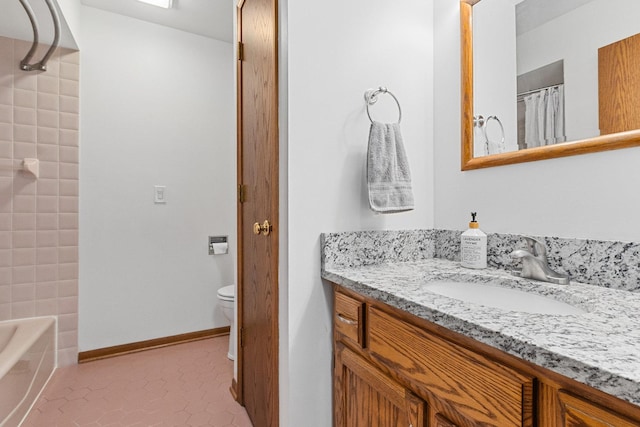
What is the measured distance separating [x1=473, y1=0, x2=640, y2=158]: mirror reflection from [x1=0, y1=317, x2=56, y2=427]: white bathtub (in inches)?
86.0

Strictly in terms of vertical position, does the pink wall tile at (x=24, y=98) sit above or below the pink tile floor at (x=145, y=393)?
above

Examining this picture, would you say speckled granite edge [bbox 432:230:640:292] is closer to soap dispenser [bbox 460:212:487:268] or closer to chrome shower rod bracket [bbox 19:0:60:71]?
soap dispenser [bbox 460:212:487:268]

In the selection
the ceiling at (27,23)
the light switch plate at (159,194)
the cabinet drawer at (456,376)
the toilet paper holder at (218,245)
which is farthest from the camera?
the toilet paper holder at (218,245)

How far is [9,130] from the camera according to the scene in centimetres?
191

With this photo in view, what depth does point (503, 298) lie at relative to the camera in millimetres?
979

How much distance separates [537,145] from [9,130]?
270 centimetres

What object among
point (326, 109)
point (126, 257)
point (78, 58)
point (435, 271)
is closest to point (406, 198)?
point (435, 271)

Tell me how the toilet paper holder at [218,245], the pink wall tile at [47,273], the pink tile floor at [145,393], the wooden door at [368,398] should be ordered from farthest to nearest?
the toilet paper holder at [218,245] < the pink wall tile at [47,273] < the pink tile floor at [145,393] < the wooden door at [368,398]

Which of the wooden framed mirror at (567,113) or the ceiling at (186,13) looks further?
the ceiling at (186,13)

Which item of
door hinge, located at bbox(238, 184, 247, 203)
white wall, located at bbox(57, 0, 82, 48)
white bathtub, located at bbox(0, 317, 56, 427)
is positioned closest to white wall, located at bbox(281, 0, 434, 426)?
door hinge, located at bbox(238, 184, 247, 203)

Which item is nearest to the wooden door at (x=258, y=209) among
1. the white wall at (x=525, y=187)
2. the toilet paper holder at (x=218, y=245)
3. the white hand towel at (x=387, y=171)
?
the white hand towel at (x=387, y=171)

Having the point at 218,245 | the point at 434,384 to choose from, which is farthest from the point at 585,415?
the point at 218,245

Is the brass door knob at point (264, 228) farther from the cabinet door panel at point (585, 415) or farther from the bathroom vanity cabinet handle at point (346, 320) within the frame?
the cabinet door panel at point (585, 415)

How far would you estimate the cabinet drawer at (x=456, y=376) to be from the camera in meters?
0.52
